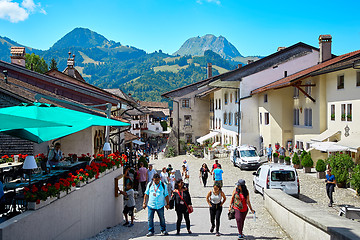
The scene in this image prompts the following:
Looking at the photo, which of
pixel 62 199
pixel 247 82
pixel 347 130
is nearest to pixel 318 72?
pixel 347 130

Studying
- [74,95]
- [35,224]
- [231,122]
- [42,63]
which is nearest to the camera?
[35,224]

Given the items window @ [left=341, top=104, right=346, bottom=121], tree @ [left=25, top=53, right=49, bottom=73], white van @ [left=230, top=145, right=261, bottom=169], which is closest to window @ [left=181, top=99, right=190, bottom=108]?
white van @ [left=230, top=145, right=261, bottom=169]

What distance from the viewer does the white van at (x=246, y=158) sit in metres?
28.1

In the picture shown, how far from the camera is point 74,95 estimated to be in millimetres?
22094

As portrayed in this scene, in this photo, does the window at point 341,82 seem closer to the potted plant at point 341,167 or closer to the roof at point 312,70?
the roof at point 312,70

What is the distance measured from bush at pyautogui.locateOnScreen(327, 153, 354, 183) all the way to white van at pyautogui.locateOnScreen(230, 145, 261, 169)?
931 centimetres

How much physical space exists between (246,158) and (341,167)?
10266 millimetres

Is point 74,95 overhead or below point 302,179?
overhead

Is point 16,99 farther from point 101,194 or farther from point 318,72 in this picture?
point 318,72

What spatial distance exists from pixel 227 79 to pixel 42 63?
134 ft

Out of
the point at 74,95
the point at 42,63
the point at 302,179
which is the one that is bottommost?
the point at 302,179

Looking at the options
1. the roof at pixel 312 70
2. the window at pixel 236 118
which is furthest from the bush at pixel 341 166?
the window at pixel 236 118

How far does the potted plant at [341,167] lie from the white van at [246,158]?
928cm

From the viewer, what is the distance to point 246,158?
2853 cm
